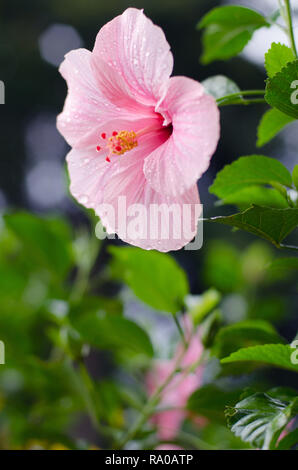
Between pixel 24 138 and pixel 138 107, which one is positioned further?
pixel 24 138

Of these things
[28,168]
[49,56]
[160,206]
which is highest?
[49,56]

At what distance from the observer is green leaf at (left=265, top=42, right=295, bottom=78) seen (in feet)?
1.53

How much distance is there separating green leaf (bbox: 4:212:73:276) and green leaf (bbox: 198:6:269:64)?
0.43 metres

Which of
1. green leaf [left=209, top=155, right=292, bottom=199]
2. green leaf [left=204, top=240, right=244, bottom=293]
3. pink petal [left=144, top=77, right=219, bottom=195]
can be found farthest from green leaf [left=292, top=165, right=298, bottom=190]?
green leaf [left=204, top=240, right=244, bottom=293]

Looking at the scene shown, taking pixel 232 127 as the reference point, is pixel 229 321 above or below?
below

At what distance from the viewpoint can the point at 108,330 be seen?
27.7 inches

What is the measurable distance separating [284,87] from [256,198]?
0.55 feet

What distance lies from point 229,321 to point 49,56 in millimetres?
2100

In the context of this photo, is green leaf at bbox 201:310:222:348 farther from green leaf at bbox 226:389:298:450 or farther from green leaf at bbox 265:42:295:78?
green leaf at bbox 265:42:295:78

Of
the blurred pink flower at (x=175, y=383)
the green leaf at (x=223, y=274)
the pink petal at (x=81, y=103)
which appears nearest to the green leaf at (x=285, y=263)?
the pink petal at (x=81, y=103)

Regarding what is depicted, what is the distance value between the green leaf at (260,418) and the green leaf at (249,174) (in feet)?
0.68

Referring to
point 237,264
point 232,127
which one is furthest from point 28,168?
point 237,264
